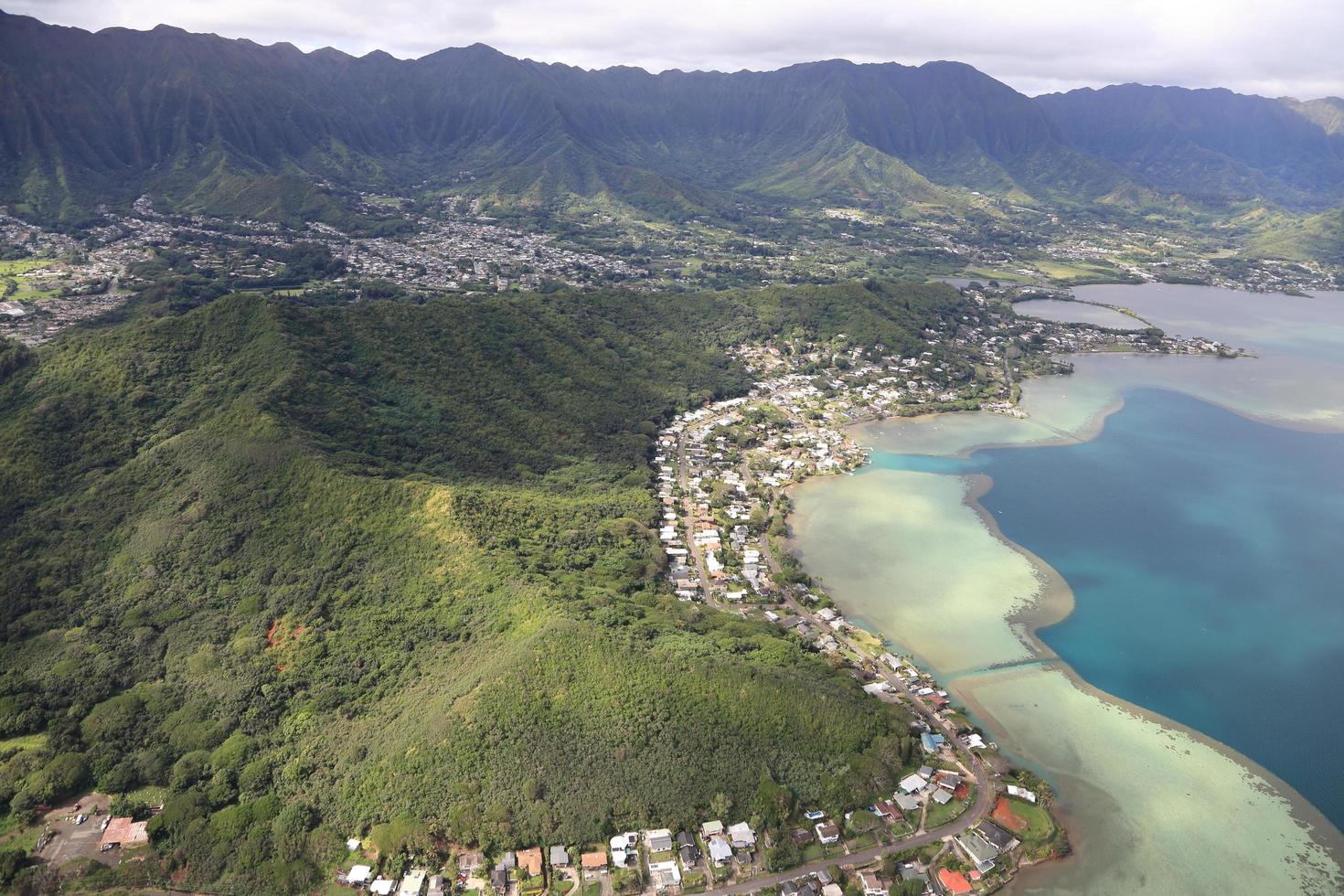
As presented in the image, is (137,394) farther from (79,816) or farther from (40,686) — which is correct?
(79,816)

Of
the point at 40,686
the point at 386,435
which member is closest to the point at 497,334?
the point at 386,435

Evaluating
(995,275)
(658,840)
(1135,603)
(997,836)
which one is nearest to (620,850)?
(658,840)

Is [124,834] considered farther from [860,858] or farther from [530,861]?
[860,858]

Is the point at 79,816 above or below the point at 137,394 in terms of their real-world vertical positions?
below

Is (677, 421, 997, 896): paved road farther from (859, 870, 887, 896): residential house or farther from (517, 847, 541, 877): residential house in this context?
(517, 847, 541, 877): residential house

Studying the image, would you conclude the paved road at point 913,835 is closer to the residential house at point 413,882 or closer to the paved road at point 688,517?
the paved road at point 688,517

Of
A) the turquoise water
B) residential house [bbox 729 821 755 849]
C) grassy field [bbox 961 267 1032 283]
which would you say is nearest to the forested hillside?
residential house [bbox 729 821 755 849]

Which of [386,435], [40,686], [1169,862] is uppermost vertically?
[386,435]
